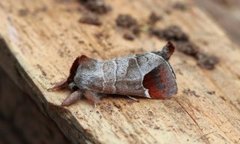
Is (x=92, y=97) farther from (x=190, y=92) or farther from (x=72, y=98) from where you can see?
(x=190, y=92)

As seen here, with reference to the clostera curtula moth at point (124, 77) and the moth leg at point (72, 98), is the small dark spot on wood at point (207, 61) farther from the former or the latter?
the moth leg at point (72, 98)

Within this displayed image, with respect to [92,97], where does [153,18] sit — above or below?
below

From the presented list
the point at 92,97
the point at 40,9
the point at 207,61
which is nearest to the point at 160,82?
the point at 92,97

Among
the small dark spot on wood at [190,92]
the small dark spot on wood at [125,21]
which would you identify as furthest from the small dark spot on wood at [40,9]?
the small dark spot on wood at [190,92]

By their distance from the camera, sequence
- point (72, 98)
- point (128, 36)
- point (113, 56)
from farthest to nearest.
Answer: point (128, 36) → point (113, 56) → point (72, 98)

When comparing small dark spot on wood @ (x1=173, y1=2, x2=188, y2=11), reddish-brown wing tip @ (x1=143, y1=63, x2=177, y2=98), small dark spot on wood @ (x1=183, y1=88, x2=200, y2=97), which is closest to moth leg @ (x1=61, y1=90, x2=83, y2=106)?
reddish-brown wing tip @ (x1=143, y1=63, x2=177, y2=98)

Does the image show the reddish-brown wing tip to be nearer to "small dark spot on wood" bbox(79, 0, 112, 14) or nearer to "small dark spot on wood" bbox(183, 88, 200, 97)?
"small dark spot on wood" bbox(183, 88, 200, 97)
